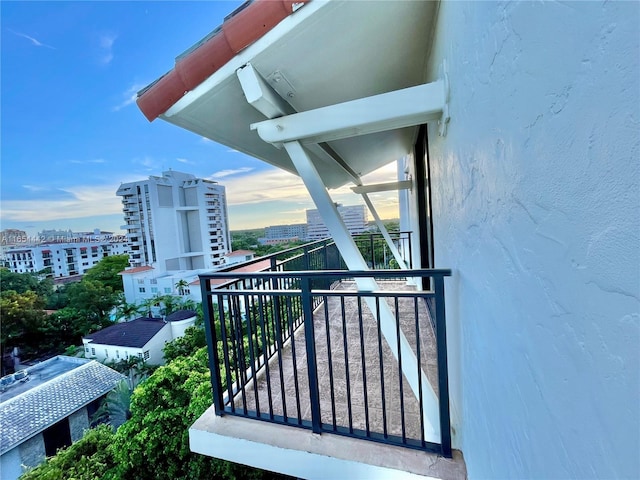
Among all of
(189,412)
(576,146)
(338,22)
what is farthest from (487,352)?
(189,412)

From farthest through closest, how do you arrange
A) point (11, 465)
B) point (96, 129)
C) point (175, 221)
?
point (175, 221)
point (96, 129)
point (11, 465)

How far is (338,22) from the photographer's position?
149 cm

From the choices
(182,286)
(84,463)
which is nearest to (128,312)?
(182,286)

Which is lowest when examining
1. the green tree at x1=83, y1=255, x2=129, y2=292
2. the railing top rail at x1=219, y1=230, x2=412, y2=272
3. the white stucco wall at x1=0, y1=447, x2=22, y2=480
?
the white stucco wall at x1=0, y1=447, x2=22, y2=480

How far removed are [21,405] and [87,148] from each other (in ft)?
90.5

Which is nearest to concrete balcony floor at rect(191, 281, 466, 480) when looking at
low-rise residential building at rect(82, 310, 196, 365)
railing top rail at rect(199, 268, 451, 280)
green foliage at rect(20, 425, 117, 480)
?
railing top rail at rect(199, 268, 451, 280)

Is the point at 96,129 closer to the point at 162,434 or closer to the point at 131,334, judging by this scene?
the point at 131,334

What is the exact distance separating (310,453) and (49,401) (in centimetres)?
1957

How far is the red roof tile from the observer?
1439 mm

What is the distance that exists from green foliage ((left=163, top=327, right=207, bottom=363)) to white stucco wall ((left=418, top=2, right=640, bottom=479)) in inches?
717

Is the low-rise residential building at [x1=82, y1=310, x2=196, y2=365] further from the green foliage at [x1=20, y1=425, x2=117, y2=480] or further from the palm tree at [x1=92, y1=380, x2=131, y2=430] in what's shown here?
the green foliage at [x1=20, y1=425, x2=117, y2=480]

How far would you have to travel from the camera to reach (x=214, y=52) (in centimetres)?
157

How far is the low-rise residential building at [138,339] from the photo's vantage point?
19.0 meters

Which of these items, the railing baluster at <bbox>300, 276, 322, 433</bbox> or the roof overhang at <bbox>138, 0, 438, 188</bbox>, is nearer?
the roof overhang at <bbox>138, 0, 438, 188</bbox>
